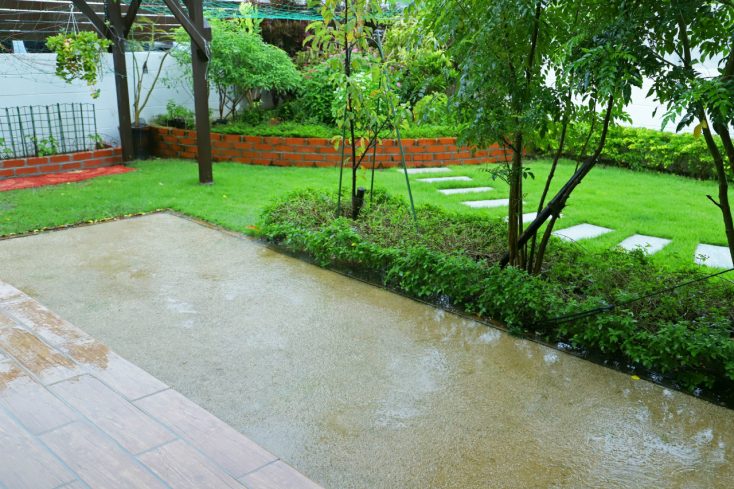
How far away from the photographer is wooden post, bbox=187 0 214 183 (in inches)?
304

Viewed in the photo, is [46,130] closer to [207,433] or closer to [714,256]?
[207,433]

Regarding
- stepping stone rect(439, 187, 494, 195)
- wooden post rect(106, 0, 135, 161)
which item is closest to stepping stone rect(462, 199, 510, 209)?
stepping stone rect(439, 187, 494, 195)

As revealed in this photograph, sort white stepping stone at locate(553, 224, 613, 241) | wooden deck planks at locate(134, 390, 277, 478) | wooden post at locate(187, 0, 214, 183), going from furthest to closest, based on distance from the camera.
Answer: wooden post at locate(187, 0, 214, 183), white stepping stone at locate(553, 224, 613, 241), wooden deck planks at locate(134, 390, 277, 478)

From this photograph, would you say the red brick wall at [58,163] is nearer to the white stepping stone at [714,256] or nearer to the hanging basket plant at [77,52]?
the hanging basket plant at [77,52]

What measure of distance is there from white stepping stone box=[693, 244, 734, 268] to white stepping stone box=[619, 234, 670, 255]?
28cm

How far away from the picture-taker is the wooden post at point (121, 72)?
9.20m

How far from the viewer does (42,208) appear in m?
6.98

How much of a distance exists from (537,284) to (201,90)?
5.24 meters

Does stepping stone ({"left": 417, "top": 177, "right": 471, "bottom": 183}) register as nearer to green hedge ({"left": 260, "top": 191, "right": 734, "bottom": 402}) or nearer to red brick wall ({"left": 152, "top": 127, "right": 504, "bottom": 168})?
red brick wall ({"left": 152, "top": 127, "right": 504, "bottom": 168})

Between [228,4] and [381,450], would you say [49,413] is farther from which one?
[228,4]

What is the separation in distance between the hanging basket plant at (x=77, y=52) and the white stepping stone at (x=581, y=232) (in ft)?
19.0

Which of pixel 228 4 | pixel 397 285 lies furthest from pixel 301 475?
pixel 228 4

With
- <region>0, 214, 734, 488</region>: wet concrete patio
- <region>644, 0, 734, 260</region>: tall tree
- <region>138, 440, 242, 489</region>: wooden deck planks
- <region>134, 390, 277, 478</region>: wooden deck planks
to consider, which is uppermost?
<region>644, 0, 734, 260</region>: tall tree

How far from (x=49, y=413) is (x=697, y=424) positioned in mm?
2900
